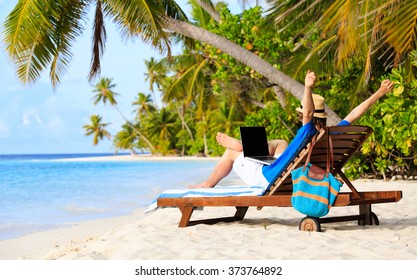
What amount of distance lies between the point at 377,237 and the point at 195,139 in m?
35.3

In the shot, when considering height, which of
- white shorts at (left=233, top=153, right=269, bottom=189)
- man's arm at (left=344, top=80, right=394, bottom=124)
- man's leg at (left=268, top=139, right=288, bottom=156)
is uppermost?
man's arm at (left=344, top=80, right=394, bottom=124)

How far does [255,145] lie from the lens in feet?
17.0

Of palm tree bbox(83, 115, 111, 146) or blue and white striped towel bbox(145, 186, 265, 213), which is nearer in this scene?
blue and white striped towel bbox(145, 186, 265, 213)

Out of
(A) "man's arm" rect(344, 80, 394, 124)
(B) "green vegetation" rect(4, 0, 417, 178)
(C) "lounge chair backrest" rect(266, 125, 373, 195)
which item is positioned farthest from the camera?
(B) "green vegetation" rect(4, 0, 417, 178)

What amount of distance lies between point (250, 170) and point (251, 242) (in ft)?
2.83

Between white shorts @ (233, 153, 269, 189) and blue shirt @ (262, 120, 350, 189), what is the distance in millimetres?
147

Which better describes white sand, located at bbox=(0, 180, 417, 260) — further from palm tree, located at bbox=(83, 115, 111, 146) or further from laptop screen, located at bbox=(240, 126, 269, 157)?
palm tree, located at bbox=(83, 115, 111, 146)

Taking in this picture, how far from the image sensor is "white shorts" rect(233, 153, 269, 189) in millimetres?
4906

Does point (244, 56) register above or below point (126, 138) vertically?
above

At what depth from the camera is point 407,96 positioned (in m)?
8.62

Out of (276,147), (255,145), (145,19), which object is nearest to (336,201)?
(255,145)

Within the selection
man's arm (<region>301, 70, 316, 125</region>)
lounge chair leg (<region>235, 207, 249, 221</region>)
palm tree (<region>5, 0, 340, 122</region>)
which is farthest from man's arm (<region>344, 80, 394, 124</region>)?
palm tree (<region>5, 0, 340, 122</region>)

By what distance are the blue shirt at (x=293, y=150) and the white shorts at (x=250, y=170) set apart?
147 mm

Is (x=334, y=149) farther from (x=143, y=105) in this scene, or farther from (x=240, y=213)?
(x=143, y=105)
